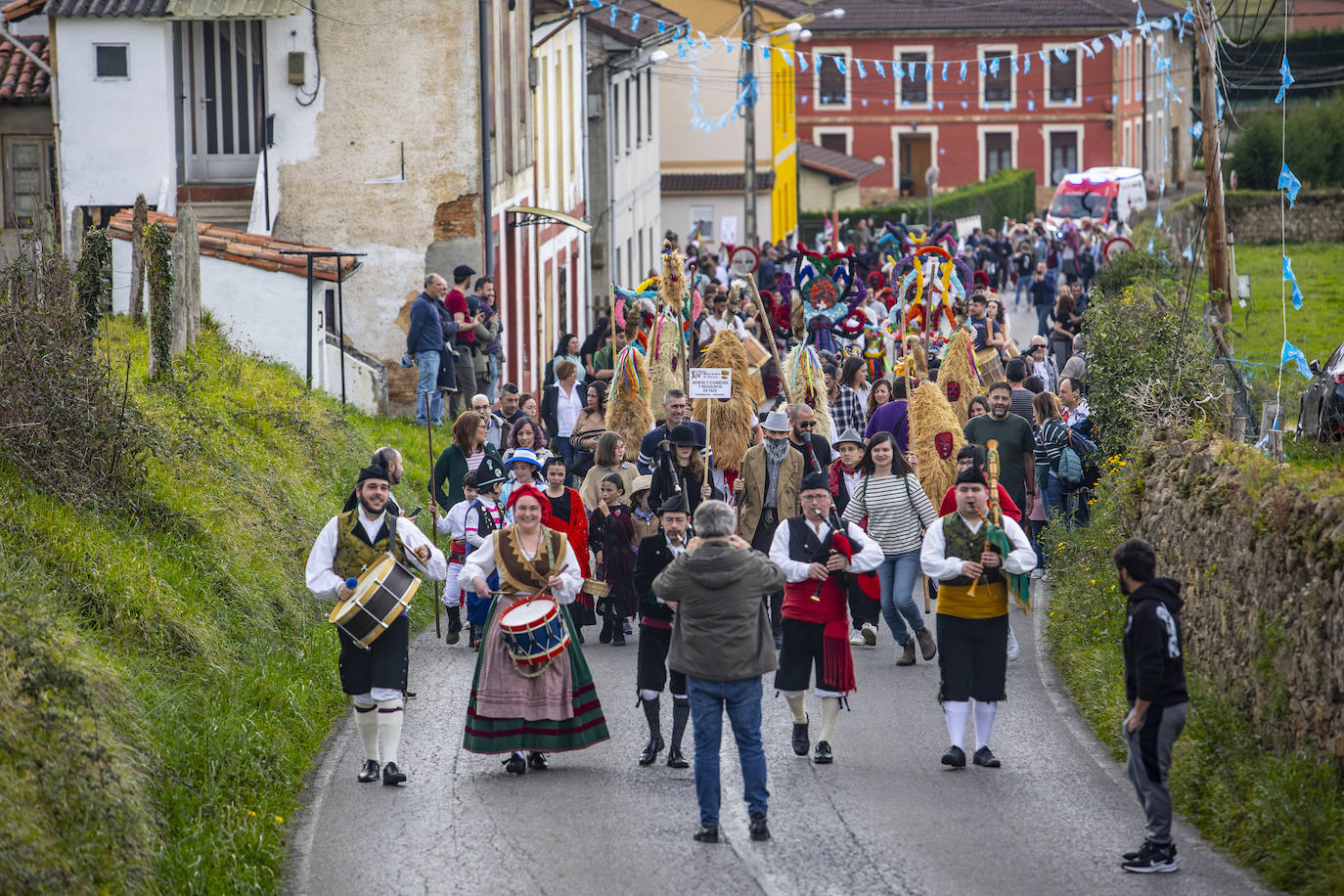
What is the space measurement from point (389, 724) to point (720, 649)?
2231mm

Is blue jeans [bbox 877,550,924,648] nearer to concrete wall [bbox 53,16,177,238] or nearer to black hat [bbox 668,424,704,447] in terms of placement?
black hat [bbox 668,424,704,447]

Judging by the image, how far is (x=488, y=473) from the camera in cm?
1338

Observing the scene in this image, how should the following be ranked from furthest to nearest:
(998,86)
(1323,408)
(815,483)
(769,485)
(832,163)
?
(998,86) → (832,163) → (1323,408) → (769,485) → (815,483)

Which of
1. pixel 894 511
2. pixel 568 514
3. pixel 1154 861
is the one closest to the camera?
pixel 1154 861

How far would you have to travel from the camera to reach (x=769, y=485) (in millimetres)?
13086

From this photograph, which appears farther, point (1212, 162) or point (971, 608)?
point (1212, 162)

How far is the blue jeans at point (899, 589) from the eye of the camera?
12.2 m

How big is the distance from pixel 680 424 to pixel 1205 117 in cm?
957

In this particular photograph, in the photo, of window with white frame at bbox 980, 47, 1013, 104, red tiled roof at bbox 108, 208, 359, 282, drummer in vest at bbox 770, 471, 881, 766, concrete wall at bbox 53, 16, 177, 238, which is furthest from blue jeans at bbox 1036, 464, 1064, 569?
window with white frame at bbox 980, 47, 1013, 104

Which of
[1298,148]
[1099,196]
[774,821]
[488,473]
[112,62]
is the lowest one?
[774,821]

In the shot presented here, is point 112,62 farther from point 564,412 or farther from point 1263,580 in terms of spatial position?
point 1263,580

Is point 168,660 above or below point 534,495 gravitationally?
below

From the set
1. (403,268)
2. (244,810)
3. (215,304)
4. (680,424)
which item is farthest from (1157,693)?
(403,268)

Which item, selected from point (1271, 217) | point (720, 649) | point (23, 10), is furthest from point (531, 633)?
point (1271, 217)
